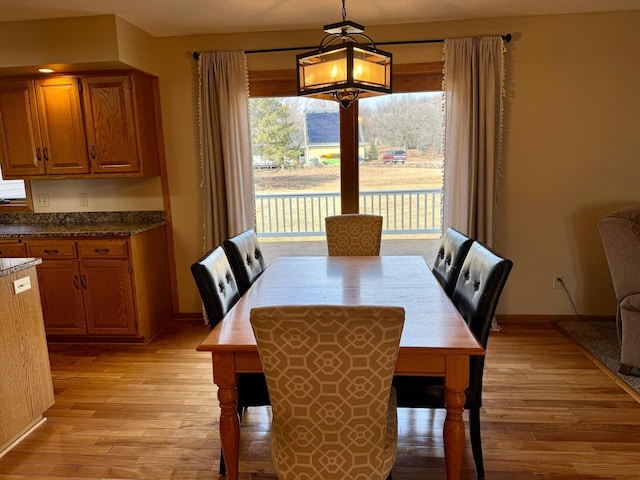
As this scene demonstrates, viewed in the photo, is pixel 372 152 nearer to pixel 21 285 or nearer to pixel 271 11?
pixel 271 11

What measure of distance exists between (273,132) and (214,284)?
7.34 feet

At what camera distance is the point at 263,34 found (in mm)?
3607

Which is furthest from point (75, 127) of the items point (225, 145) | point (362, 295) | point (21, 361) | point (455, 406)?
point (455, 406)

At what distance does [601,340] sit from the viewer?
130 inches

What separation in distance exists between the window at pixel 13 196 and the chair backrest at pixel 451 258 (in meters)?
3.73

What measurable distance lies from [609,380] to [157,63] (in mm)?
4231

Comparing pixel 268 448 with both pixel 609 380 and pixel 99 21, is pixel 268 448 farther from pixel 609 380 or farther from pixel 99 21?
pixel 99 21

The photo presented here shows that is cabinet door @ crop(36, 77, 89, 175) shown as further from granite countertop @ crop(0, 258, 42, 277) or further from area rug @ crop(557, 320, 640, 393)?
area rug @ crop(557, 320, 640, 393)

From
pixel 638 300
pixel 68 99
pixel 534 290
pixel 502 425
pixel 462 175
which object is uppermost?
pixel 68 99

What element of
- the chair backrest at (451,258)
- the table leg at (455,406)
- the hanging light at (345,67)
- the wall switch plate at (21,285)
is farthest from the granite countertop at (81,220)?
the table leg at (455,406)

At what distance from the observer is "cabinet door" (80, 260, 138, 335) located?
3379 mm

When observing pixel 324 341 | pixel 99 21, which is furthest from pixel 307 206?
pixel 324 341

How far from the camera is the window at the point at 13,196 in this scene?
3.95 m

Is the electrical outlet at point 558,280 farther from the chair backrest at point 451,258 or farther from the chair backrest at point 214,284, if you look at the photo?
the chair backrest at point 214,284
